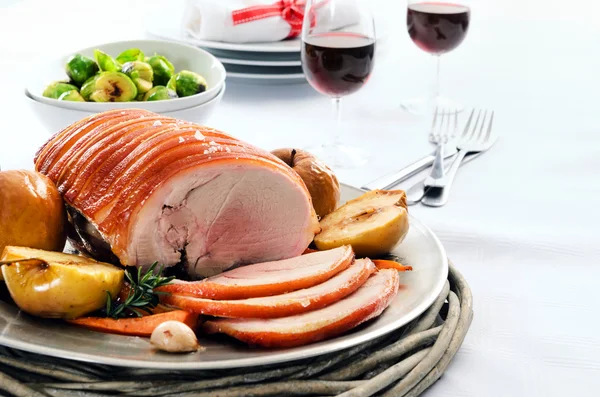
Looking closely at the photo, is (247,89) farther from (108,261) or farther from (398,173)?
(108,261)

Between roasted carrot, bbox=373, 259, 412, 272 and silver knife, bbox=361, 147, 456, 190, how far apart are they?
43 cm

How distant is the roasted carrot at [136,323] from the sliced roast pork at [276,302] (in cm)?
2

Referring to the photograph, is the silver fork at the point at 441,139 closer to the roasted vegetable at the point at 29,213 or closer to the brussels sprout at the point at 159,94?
the brussels sprout at the point at 159,94

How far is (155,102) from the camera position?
1.89 meters

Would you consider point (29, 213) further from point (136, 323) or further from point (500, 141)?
point (500, 141)

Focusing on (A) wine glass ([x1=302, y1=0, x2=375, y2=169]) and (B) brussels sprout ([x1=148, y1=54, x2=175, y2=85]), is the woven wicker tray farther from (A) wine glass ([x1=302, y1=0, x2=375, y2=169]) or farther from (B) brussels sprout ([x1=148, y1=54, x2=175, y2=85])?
(B) brussels sprout ([x1=148, y1=54, x2=175, y2=85])

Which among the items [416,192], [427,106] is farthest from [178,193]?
[427,106]

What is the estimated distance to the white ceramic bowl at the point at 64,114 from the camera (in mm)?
1873

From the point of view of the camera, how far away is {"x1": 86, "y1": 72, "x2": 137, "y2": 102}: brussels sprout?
1958 mm

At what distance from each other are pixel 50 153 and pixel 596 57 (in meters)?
→ 2.33

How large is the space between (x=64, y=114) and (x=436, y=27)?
1.17 meters

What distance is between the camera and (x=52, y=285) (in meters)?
1.18

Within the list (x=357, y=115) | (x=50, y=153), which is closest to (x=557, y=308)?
(x=50, y=153)

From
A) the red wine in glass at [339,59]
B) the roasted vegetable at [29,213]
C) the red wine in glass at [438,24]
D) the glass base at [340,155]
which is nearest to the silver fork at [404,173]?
the glass base at [340,155]
